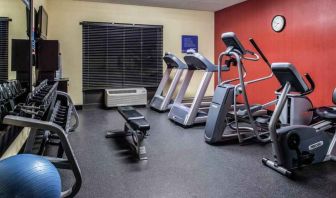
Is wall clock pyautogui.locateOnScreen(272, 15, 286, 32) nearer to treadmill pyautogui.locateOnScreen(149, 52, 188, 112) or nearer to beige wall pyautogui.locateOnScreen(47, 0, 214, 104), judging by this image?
treadmill pyautogui.locateOnScreen(149, 52, 188, 112)

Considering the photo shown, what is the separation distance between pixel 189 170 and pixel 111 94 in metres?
3.99

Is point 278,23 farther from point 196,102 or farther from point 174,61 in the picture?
point 196,102

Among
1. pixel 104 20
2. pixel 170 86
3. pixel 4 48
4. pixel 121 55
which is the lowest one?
pixel 170 86

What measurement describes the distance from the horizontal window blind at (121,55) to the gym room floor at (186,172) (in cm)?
278

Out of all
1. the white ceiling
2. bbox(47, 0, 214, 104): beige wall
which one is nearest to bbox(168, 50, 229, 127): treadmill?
the white ceiling

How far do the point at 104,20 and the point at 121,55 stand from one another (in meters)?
0.92

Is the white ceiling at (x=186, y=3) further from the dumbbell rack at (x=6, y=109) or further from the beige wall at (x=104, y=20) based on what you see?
the dumbbell rack at (x=6, y=109)

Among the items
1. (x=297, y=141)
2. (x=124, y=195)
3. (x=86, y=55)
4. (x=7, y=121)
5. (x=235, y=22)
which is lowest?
(x=124, y=195)

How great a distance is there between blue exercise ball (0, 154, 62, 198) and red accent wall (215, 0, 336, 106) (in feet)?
14.7

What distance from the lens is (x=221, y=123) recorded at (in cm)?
368

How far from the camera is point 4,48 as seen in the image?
2875mm

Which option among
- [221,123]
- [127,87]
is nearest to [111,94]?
[127,87]

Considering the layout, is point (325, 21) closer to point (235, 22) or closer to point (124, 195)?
point (235, 22)

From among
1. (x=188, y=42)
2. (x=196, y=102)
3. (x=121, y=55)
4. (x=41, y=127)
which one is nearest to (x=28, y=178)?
(x=41, y=127)
